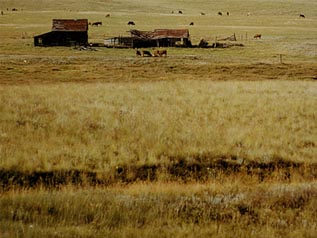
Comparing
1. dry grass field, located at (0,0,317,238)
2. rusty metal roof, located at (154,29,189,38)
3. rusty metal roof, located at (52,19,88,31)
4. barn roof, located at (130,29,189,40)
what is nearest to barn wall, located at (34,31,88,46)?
rusty metal roof, located at (52,19,88,31)

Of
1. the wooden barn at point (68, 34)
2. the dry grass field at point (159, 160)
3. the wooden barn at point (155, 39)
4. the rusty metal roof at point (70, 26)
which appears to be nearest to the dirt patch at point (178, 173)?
the dry grass field at point (159, 160)

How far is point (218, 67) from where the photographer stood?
1634 inches

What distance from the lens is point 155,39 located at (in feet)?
205

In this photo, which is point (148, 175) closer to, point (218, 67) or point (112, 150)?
point (112, 150)

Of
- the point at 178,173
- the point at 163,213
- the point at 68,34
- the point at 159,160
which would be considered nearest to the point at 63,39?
the point at 68,34

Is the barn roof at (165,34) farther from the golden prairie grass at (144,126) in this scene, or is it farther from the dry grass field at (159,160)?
the golden prairie grass at (144,126)

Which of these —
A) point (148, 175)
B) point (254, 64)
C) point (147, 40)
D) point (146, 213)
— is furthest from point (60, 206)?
point (147, 40)

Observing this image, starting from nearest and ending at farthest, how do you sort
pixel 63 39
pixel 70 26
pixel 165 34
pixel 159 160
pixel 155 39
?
pixel 159 160 → pixel 155 39 → pixel 63 39 → pixel 165 34 → pixel 70 26

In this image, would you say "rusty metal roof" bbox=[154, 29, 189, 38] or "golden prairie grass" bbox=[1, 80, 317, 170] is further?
"rusty metal roof" bbox=[154, 29, 189, 38]

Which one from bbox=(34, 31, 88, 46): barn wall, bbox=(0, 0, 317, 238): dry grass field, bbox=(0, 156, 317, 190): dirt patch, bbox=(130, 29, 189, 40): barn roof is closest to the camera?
bbox=(0, 0, 317, 238): dry grass field

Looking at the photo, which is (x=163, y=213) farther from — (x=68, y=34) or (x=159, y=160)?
(x=68, y=34)

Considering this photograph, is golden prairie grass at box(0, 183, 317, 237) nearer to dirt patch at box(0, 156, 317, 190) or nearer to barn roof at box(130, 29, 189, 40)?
dirt patch at box(0, 156, 317, 190)

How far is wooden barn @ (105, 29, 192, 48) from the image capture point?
61.5 metres

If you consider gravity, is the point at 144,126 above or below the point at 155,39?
below
